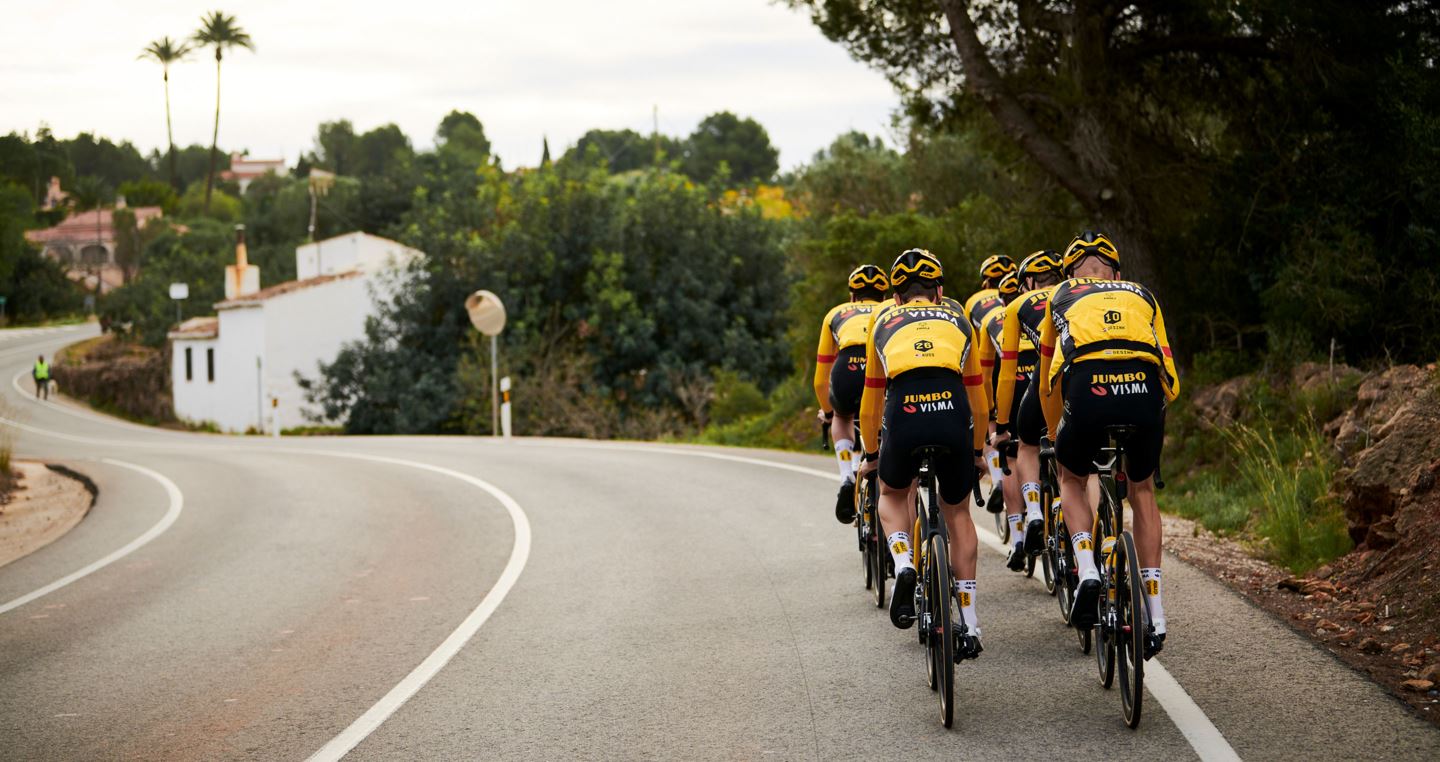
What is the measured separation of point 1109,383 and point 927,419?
82 centimetres

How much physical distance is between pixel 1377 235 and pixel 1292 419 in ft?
9.64

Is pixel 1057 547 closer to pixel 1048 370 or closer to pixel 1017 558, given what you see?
pixel 1017 558

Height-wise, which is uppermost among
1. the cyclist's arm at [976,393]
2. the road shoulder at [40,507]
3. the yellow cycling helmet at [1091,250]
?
the yellow cycling helmet at [1091,250]

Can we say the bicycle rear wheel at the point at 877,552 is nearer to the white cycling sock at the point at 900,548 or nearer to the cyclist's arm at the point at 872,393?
the cyclist's arm at the point at 872,393

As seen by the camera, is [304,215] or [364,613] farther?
[304,215]

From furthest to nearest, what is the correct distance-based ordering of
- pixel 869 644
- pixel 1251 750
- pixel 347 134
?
pixel 347 134, pixel 869 644, pixel 1251 750

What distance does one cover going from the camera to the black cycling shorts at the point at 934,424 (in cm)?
638

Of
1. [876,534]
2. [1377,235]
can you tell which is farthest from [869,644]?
[1377,235]

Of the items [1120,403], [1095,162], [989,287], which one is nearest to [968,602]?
[1120,403]

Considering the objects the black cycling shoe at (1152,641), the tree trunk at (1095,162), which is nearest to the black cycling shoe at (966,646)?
the black cycling shoe at (1152,641)

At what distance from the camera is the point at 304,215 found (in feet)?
294

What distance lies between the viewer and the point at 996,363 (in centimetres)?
928

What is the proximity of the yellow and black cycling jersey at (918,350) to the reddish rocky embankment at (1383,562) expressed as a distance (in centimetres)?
236

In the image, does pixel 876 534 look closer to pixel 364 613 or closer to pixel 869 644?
pixel 869 644
